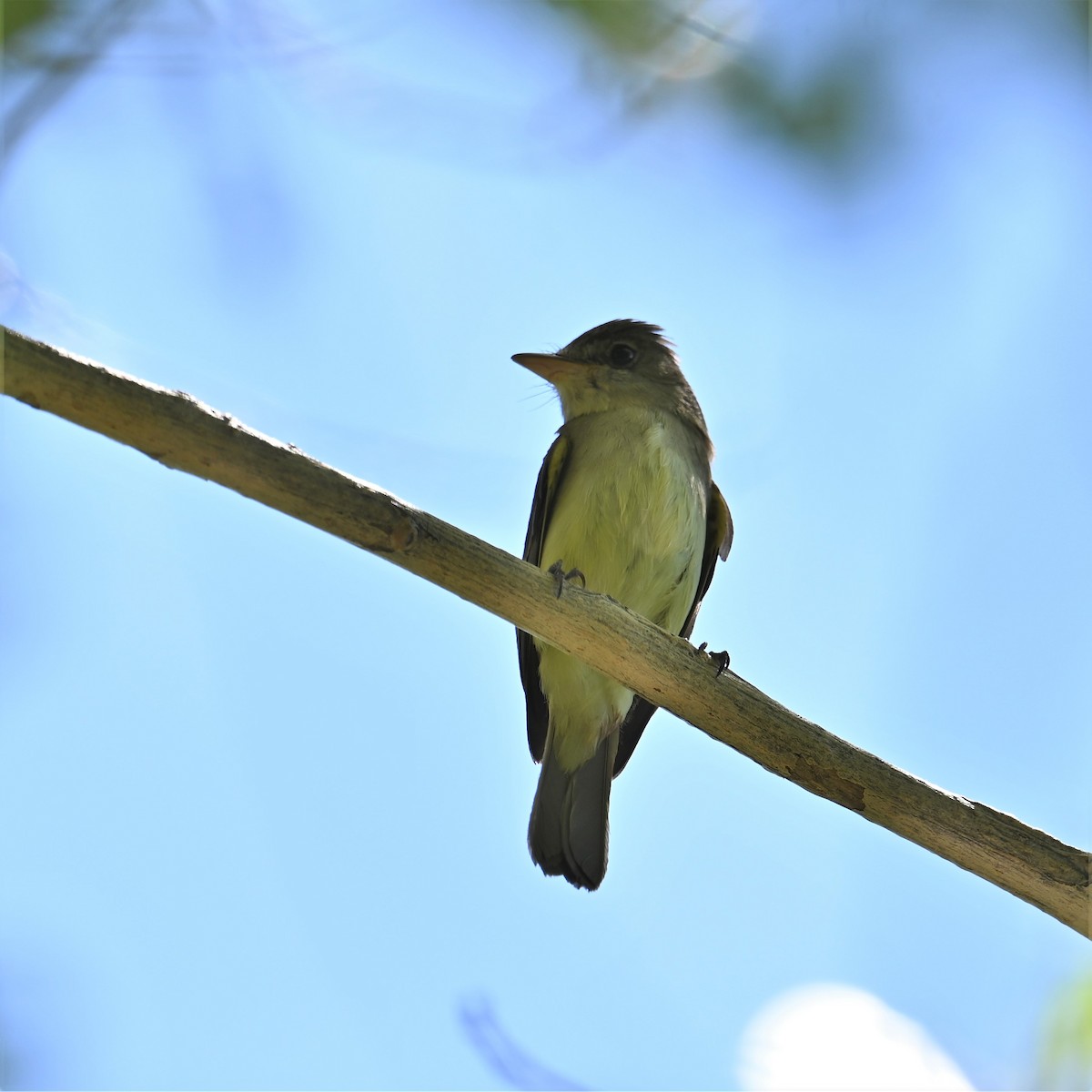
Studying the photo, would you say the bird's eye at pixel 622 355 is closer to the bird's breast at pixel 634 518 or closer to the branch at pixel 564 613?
the bird's breast at pixel 634 518

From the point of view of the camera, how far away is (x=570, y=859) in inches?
201

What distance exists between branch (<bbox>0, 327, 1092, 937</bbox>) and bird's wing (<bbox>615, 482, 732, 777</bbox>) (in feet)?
6.77

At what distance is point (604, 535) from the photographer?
4.96 m

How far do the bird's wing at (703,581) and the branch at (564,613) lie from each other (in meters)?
2.06

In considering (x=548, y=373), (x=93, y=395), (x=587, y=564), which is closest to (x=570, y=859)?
(x=587, y=564)

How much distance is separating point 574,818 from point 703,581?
4.19ft

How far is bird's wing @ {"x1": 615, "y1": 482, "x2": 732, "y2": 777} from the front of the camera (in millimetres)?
5492

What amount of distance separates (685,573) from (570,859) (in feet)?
4.37

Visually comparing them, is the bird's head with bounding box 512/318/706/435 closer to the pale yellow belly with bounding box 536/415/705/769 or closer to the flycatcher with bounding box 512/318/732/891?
the flycatcher with bounding box 512/318/732/891

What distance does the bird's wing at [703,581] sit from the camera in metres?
5.49

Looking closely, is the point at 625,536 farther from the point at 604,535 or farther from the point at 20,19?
the point at 20,19

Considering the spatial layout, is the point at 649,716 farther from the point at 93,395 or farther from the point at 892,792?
the point at 93,395

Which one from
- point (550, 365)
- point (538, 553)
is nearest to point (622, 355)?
point (550, 365)

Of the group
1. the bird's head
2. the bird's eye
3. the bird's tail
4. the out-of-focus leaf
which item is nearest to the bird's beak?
the bird's head
